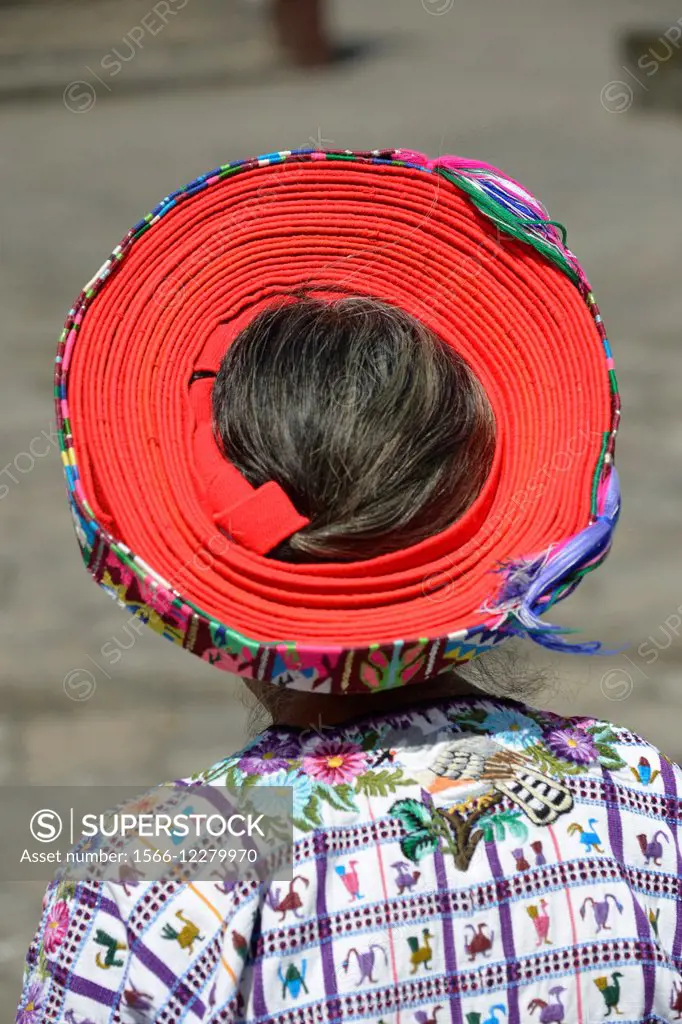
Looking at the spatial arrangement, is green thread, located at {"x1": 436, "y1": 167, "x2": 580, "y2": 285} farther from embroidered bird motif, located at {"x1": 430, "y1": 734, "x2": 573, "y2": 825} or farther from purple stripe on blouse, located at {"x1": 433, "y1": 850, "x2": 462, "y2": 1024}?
purple stripe on blouse, located at {"x1": 433, "y1": 850, "x2": 462, "y2": 1024}

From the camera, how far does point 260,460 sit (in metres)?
1.02

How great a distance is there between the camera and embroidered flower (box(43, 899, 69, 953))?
3.34 feet

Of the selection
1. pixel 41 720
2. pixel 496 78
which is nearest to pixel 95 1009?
pixel 41 720

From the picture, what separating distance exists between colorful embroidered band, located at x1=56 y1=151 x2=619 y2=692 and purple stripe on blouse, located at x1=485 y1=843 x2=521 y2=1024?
0.19 m

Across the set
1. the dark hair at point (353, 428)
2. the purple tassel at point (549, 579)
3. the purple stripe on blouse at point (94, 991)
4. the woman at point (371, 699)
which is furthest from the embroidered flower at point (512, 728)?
the purple stripe on blouse at point (94, 991)

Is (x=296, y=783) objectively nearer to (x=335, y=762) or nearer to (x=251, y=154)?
(x=335, y=762)

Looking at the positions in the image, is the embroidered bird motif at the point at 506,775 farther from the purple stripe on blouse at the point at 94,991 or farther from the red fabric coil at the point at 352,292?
the purple stripe on blouse at the point at 94,991

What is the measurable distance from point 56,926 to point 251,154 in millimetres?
5255

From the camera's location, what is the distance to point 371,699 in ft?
3.61

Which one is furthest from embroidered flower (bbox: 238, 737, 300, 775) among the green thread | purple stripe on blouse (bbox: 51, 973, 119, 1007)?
the green thread

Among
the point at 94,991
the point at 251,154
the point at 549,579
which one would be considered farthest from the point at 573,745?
the point at 251,154

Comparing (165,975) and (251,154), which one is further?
(251,154)

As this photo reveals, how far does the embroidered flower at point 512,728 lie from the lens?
1.11 metres

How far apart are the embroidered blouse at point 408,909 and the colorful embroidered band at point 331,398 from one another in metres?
0.10
